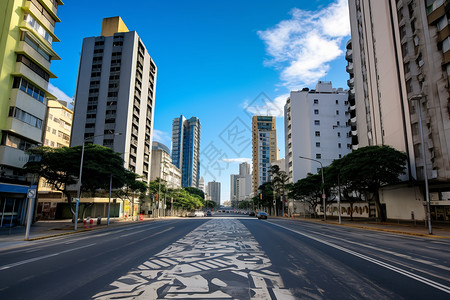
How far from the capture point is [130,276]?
7.02 m

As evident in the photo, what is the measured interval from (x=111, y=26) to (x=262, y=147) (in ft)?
377

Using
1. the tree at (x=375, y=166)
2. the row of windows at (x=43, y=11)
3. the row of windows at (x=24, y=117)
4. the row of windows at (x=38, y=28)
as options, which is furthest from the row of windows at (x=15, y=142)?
the tree at (x=375, y=166)

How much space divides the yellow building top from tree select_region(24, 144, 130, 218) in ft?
176

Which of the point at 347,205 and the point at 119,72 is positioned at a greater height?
the point at 119,72

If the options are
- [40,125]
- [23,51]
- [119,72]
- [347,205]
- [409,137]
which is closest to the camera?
[23,51]

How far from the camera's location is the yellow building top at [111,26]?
72812mm

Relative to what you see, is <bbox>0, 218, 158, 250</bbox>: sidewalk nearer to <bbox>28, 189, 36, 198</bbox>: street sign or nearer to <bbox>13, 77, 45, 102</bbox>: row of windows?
<bbox>28, 189, 36, 198</bbox>: street sign

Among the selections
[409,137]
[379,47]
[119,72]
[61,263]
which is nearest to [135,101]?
[119,72]

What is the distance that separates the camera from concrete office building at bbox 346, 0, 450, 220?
1187 inches

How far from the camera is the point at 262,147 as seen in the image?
170 m

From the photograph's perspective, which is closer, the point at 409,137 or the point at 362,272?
the point at 362,272

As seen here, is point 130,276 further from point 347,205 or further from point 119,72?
point 119,72

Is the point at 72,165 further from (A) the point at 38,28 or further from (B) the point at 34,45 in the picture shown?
(A) the point at 38,28

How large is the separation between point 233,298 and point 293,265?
371 cm
